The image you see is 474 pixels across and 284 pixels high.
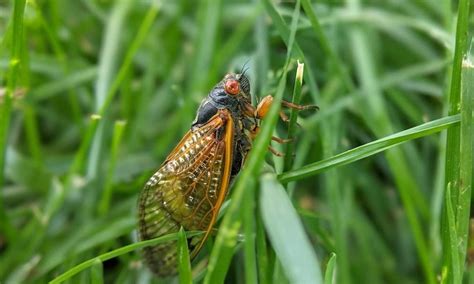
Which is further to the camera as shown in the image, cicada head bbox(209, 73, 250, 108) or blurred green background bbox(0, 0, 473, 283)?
blurred green background bbox(0, 0, 473, 283)

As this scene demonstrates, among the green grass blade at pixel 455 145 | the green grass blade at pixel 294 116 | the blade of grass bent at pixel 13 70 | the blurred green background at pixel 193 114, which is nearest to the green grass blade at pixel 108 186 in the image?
the blurred green background at pixel 193 114

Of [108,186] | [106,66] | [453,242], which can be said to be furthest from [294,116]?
[106,66]

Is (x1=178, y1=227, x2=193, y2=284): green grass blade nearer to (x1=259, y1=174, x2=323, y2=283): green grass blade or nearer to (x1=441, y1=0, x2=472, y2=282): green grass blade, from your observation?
(x1=259, y1=174, x2=323, y2=283): green grass blade

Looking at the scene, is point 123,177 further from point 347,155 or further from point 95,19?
point 347,155

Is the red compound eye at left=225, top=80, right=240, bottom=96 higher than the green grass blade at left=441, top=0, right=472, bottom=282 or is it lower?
higher

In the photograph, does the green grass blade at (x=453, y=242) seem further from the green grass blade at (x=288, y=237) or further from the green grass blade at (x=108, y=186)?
the green grass blade at (x=108, y=186)

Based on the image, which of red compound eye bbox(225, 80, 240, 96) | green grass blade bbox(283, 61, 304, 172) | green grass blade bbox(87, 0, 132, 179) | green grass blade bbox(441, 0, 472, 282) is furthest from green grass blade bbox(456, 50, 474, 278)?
green grass blade bbox(87, 0, 132, 179)
